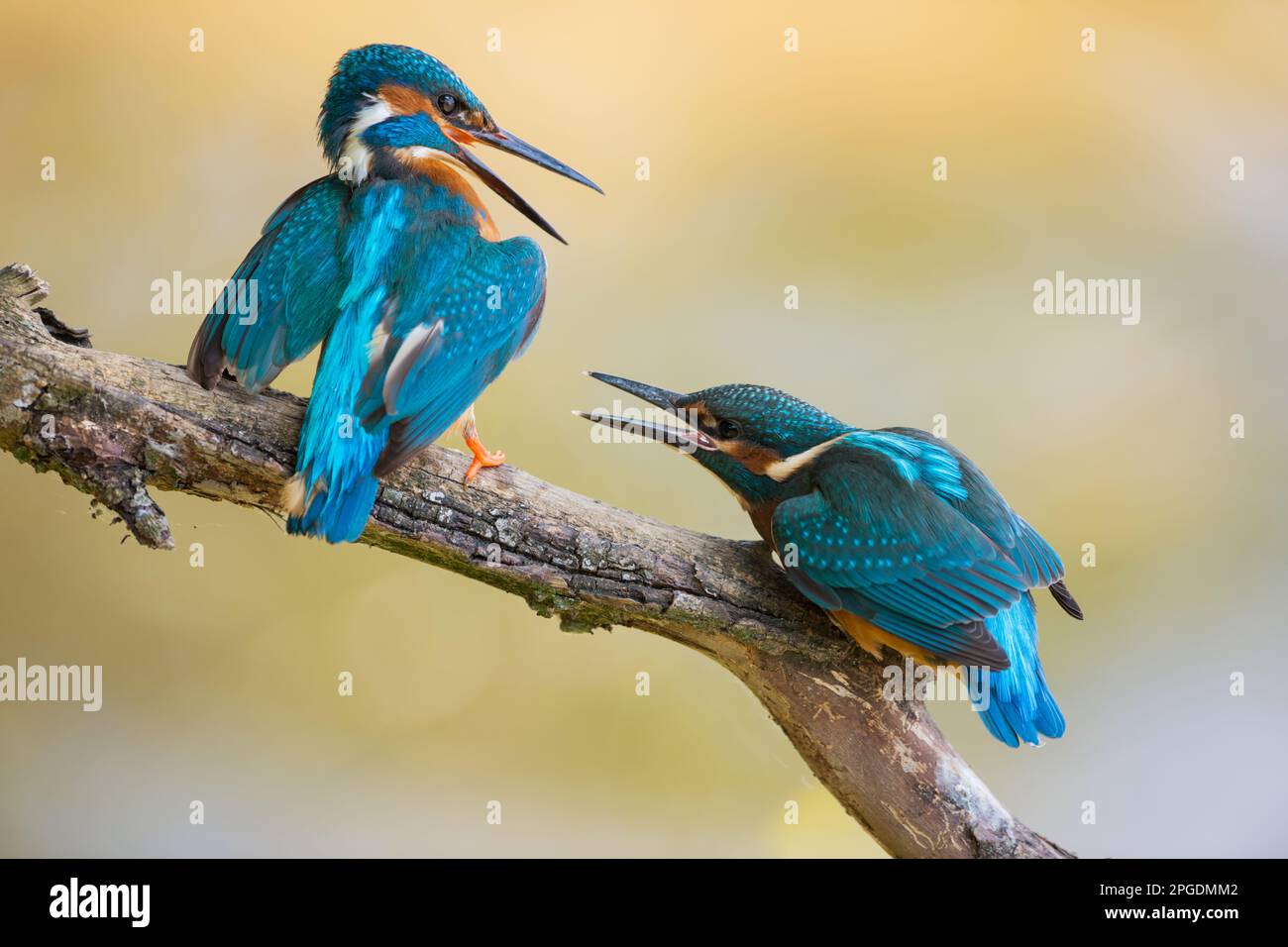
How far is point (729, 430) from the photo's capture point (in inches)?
78.2

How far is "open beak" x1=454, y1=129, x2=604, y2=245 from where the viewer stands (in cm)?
191

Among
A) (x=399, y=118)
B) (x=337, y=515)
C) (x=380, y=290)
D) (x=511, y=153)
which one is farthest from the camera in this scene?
(x=511, y=153)

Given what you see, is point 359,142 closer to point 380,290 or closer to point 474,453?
point 380,290

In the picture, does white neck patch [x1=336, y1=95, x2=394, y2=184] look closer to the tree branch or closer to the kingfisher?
the kingfisher

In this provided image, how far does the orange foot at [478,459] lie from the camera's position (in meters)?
1.78

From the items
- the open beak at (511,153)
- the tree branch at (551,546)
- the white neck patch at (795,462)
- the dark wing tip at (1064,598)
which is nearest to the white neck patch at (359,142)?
the open beak at (511,153)

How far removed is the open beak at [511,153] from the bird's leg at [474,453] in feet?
1.14

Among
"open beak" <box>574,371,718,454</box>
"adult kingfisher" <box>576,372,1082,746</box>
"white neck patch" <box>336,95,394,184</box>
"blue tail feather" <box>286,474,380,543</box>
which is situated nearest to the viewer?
"blue tail feather" <box>286,474,380,543</box>

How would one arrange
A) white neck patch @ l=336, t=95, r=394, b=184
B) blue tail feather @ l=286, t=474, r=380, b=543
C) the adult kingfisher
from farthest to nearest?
white neck patch @ l=336, t=95, r=394, b=184
the adult kingfisher
blue tail feather @ l=286, t=474, r=380, b=543

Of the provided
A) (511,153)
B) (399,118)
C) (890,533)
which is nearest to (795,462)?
(890,533)

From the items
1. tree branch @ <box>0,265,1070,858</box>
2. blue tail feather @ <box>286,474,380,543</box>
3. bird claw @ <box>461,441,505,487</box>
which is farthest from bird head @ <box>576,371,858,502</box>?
→ blue tail feather @ <box>286,474,380,543</box>

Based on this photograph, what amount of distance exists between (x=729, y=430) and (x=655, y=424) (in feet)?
0.42

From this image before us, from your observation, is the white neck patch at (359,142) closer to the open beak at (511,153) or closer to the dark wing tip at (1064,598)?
the open beak at (511,153)

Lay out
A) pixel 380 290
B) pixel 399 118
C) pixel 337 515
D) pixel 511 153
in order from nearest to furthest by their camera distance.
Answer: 1. pixel 337 515
2. pixel 380 290
3. pixel 399 118
4. pixel 511 153
